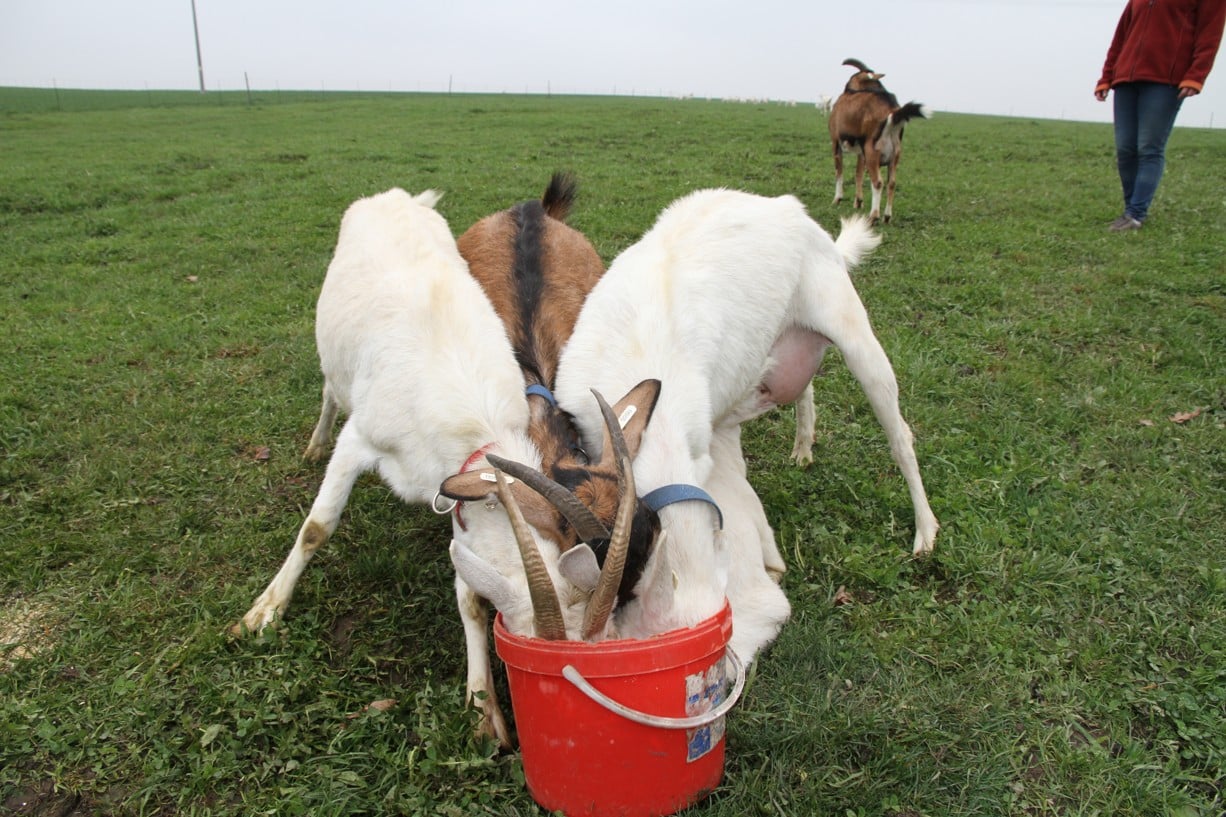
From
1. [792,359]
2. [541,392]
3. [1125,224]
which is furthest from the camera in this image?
[1125,224]

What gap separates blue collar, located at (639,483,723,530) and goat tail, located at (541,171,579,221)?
10.7ft

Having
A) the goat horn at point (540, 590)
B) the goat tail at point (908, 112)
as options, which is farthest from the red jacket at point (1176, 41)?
the goat horn at point (540, 590)

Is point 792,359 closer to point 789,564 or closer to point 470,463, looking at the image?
point 789,564

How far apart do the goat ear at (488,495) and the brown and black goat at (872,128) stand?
7873 millimetres

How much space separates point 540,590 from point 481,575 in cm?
24

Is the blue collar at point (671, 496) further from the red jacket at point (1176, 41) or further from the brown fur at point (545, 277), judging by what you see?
the red jacket at point (1176, 41)

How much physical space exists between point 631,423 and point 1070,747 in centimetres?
173

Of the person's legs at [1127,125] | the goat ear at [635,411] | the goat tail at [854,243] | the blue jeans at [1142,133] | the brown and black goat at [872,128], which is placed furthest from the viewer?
the brown and black goat at [872,128]

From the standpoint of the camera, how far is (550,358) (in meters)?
3.66

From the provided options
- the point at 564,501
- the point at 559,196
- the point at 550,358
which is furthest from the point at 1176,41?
the point at 564,501

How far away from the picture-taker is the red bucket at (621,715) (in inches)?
82.0

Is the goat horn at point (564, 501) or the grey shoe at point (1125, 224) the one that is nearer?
the goat horn at point (564, 501)

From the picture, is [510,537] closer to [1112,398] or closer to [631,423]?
[631,423]

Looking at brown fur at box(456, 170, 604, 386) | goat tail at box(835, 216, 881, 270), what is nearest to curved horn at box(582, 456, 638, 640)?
brown fur at box(456, 170, 604, 386)
